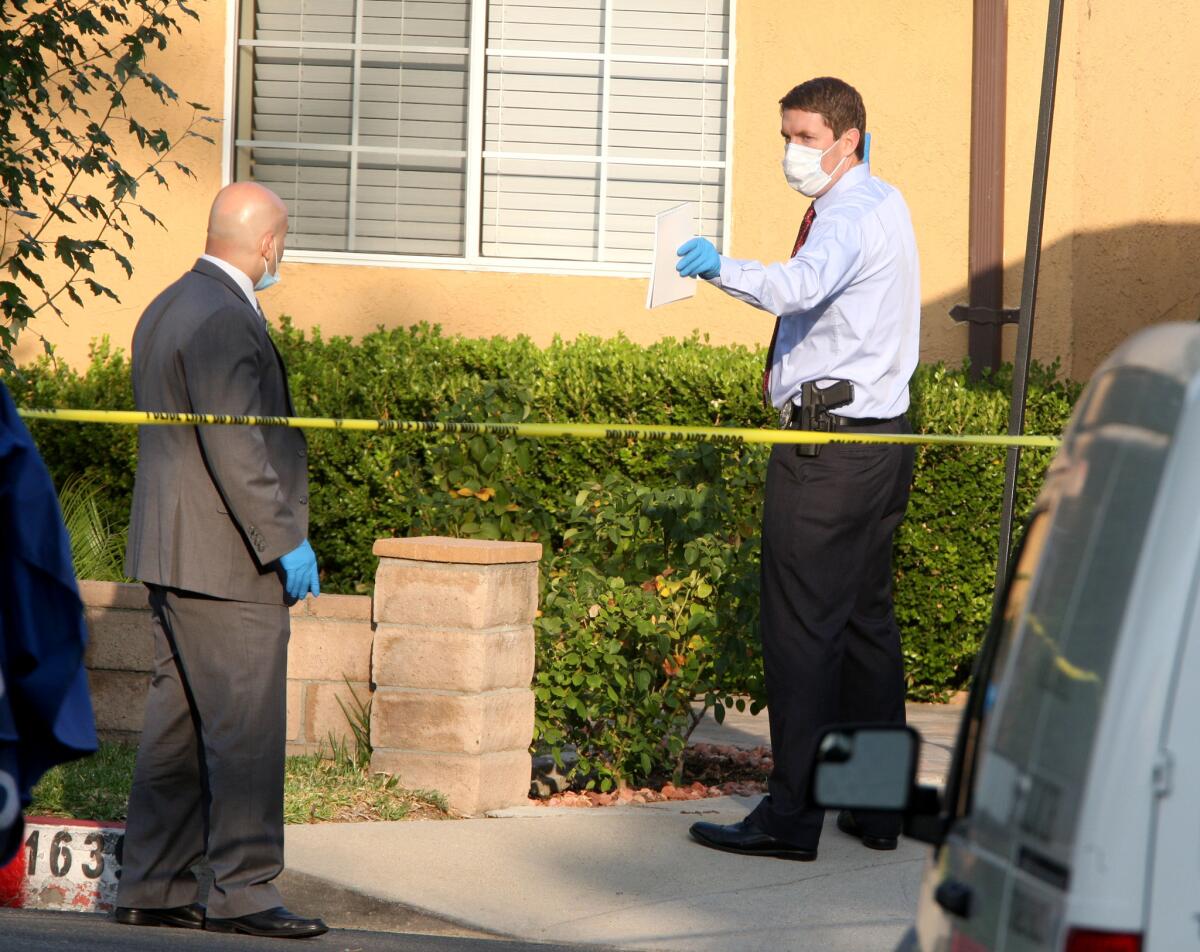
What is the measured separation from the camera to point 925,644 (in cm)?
855

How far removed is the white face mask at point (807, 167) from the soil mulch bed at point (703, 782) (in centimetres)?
225

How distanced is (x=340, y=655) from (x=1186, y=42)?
5.91 meters

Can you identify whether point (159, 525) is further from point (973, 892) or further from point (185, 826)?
point (973, 892)

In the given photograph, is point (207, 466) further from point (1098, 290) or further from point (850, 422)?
point (1098, 290)

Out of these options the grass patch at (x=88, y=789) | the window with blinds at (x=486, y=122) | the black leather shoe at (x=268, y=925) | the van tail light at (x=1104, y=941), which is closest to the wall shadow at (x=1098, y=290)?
the window with blinds at (x=486, y=122)

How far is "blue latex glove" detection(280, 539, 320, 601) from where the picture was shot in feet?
15.0

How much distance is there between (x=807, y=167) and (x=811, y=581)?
4.15 ft

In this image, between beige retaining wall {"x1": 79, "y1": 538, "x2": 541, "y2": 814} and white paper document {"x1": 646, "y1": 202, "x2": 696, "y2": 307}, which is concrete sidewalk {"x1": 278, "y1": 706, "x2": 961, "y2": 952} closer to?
beige retaining wall {"x1": 79, "y1": 538, "x2": 541, "y2": 814}

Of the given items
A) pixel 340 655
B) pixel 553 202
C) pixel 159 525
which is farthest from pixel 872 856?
pixel 553 202

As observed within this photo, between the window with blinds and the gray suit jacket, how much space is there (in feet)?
16.9

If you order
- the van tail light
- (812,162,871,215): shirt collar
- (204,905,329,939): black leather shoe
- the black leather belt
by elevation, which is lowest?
(204,905,329,939): black leather shoe

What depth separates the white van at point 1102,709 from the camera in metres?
1.71

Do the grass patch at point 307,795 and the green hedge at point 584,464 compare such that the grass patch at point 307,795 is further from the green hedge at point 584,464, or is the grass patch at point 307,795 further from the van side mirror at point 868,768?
the van side mirror at point 868,768

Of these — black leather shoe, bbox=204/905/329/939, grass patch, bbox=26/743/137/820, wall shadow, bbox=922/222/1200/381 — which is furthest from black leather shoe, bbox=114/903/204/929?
wall shadow, bbox=922/222/1200/381
